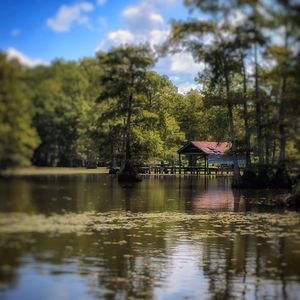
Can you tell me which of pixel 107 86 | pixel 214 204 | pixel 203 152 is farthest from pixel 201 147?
pixel 107 86

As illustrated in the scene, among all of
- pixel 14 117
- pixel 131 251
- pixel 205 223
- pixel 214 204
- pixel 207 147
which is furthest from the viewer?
pixel 207 147

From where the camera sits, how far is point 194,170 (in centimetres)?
5591

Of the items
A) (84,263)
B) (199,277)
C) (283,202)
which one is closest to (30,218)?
(84,263)

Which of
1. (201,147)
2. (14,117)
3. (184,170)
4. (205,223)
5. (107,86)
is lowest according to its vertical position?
(205,223)

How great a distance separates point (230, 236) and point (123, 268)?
437 cm

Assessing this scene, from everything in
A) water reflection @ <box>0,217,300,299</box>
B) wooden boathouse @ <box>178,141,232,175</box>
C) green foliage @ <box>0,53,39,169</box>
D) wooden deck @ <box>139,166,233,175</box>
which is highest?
wooden boathouse @ <box>178,141,232,175</box>

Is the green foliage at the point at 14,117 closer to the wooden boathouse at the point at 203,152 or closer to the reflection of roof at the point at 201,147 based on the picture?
the wooden boathouse at the point at 203,152

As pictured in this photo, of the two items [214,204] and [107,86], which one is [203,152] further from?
[107,86]

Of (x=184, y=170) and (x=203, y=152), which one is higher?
(x=203, y=152)

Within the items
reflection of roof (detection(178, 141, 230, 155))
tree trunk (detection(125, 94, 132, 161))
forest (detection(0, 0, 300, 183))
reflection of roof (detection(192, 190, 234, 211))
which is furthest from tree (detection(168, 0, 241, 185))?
reflection of roof (detection(178, 141, 230, 155))

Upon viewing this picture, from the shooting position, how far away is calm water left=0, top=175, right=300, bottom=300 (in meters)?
4.54

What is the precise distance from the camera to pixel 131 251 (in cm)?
943

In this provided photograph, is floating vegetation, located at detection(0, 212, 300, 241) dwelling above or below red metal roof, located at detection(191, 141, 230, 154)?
below

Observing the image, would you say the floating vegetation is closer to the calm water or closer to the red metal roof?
the calm water
